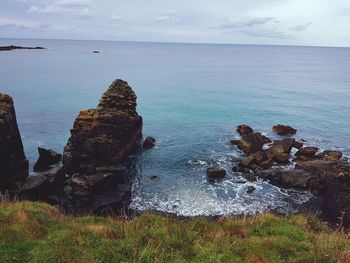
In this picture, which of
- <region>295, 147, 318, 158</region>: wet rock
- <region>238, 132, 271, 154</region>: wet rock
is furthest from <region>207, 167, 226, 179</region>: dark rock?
<region>295, 147, 318, 158</region>: wet rock

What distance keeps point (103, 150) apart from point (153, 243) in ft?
109

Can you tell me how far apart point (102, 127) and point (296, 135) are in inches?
1326

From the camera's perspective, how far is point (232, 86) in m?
114

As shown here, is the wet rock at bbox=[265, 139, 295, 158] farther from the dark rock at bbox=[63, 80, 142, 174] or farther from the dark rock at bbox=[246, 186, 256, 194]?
the dark rock at bbox=[63, 80, 142, 174]

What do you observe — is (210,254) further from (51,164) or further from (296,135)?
(296,135)

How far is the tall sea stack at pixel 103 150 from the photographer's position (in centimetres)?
3328

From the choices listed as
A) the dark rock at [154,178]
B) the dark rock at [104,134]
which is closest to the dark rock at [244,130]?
the dark rock at [104,134]

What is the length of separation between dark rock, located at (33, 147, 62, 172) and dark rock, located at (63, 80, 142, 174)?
2013mm

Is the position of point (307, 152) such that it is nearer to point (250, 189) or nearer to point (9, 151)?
point (250, 189)

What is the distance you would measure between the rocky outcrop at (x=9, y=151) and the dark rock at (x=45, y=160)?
458 cm

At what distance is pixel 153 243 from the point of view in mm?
11148

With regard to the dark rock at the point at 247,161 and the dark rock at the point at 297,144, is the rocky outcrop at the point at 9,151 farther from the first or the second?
the dark rock at the point at 297,144

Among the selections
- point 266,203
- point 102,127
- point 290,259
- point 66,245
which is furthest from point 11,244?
point 102,127

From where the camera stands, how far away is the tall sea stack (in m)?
33.3
